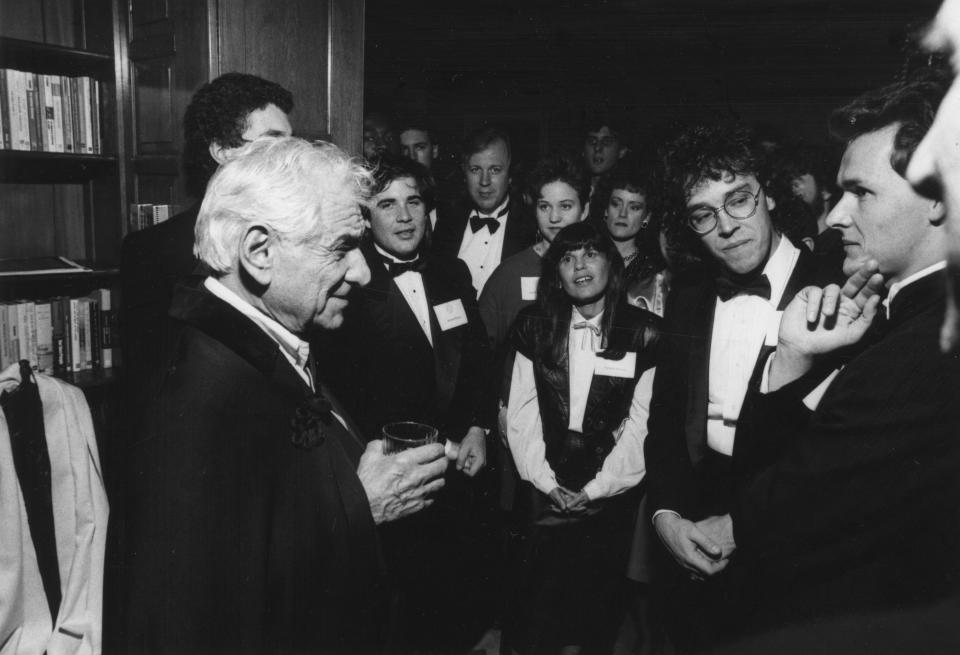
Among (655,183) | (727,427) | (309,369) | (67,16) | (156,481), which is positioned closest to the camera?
(156,481)

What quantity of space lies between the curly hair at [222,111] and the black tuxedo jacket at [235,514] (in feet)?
4.02

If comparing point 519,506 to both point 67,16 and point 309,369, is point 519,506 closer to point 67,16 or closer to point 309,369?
point 309,369

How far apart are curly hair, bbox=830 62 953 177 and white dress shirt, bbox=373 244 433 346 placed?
1747mm

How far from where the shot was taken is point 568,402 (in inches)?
95.5

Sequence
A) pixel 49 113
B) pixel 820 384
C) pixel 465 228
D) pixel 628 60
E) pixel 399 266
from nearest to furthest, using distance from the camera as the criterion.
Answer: pixel 820 384
pixel 399 266
pixel 49 113
pixel 465 228
pixel 628 60

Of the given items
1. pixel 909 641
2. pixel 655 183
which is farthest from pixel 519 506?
pixel 909 641

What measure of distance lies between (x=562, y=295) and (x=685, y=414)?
2.40 ft

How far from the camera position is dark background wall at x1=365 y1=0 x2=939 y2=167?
2.79 m

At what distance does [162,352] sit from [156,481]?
3.62ft

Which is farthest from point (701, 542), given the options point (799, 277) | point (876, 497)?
point (799, 277)

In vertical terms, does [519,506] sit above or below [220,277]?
below

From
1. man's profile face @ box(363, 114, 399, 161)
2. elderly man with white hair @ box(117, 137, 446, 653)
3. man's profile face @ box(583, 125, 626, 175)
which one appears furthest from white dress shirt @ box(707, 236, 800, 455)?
man's profile face @ box(363, 114, 399, 161)

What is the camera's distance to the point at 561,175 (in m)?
3.13

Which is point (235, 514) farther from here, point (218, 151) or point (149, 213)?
point (149, 213)
